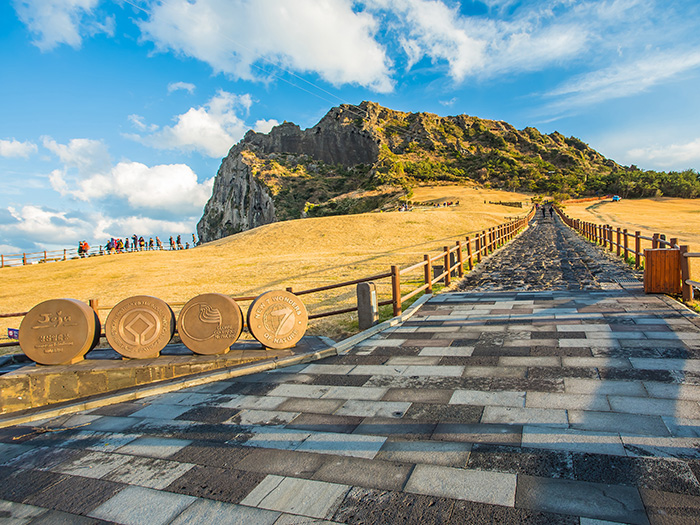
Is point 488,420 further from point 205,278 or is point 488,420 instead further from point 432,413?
point 205,278

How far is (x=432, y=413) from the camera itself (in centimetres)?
392

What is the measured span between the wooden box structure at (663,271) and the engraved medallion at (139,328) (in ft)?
29.4

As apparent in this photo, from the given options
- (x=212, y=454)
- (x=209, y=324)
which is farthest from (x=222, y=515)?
(x=209, y=324)

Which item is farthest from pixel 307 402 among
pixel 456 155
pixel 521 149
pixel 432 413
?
pixel 521 149

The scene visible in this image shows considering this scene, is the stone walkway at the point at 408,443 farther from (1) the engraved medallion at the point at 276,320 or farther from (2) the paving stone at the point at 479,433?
(1) the engraved medallion at the point at 276,320

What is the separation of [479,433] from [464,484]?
76cm

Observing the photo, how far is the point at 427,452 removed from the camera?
3227 millimetres

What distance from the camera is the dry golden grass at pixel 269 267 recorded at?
15320mm

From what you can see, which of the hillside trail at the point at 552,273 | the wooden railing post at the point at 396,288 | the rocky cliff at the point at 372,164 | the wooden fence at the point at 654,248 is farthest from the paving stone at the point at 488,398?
the rocky cliff at the point at 372,164

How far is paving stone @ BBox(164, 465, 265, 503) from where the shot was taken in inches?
116

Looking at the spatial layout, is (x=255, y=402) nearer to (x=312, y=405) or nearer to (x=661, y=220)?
(x=312, y=405)

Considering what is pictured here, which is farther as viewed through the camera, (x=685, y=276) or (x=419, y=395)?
(x=685, y=276)

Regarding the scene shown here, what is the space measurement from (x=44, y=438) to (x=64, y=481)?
135 centimetres

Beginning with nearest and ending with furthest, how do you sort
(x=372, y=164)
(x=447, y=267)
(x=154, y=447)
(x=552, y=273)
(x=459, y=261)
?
(x=154, y=447), (x=447, y=267), (x=552, y=273), (x=459, y=261), (x=372, y=164)
